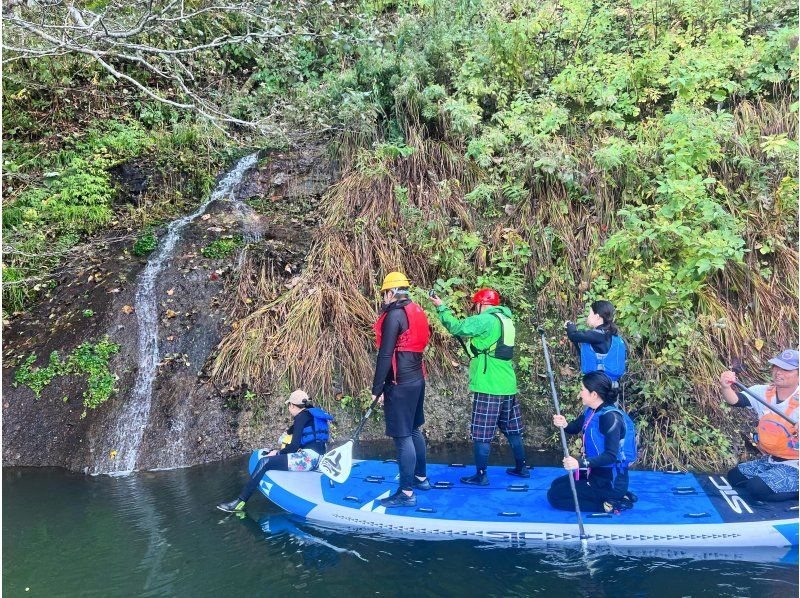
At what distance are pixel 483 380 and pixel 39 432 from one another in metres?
5.58

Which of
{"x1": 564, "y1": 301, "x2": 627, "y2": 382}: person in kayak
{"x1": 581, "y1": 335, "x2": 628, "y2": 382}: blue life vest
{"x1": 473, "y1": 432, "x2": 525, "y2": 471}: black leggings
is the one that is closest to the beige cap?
{"x1": 473, "y1": 432, "x2": 525, "y2": 471}: black leggings

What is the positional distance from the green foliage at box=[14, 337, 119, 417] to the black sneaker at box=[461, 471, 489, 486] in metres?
4.65

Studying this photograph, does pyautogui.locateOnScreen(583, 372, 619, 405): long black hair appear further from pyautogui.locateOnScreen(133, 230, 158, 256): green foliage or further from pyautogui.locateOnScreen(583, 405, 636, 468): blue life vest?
pyautogui.locateOnScreen(133, 230, 158, 256): green foliage

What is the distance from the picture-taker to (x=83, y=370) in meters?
7.32

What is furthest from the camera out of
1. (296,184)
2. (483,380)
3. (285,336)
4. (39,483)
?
(296,184)

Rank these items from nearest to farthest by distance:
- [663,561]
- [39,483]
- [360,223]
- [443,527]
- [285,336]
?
[663,561] → [443,527] → [39,483] → [285,336] → [360,223]

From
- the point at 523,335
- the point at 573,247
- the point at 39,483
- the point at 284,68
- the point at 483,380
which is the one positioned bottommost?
the point at 39,483

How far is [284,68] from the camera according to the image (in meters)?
11.9

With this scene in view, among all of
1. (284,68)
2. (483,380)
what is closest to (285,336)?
(483,380)

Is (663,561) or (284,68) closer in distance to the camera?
(663,561)

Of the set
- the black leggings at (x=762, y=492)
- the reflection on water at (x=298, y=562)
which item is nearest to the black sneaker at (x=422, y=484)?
the reflection on water at (x=298, y=562)

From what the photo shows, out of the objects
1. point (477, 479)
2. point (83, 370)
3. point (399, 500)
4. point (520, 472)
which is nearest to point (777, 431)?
point (520, 472)

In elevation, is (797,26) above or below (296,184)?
above

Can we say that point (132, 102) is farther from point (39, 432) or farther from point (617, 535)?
point (617, 535)
